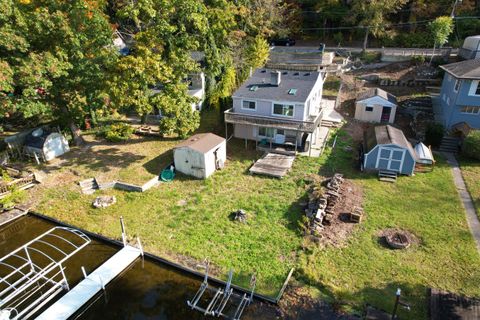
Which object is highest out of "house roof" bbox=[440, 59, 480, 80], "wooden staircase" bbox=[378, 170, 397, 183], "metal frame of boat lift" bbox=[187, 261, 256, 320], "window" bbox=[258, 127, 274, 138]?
"house roof" bbox=[440, 59, 480, 80]

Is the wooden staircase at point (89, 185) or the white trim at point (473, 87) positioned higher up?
the white trim at point (473, 87)

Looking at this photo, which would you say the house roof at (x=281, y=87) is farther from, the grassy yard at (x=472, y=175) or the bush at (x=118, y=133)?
the grassy yard at (x=472, y=175)

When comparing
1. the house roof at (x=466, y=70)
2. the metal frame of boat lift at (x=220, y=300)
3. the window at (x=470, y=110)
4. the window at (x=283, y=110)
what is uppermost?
the house roof at (x=466, y=70)

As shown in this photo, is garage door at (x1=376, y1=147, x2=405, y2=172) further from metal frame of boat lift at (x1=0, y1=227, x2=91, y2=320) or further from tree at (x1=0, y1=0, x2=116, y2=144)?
tree at (x1=0, y1=0, x2=116, y2=144)

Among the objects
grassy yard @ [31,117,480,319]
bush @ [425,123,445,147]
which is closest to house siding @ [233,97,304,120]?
grassy yard @ [31,117,480,319]

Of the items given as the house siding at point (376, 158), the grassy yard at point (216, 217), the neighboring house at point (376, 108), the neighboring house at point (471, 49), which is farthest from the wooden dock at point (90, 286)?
the neighboring house at point (471, 49)

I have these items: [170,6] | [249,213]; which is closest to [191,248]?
[249,213]
